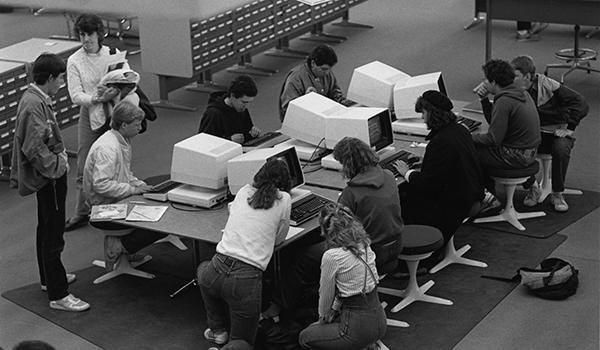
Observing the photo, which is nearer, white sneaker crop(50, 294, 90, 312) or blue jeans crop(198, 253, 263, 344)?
blue jeans crop(198, 253, 263, 344)

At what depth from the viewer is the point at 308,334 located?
4.06 m

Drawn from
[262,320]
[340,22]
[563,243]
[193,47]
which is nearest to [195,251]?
[262,320]

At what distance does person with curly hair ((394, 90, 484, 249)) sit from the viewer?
199 inches

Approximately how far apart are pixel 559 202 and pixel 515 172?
2.38 feet

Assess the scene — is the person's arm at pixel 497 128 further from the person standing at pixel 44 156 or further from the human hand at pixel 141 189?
the person standing at pixel 44 156

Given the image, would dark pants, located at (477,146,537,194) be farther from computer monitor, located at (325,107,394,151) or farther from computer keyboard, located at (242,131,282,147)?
computer keyboard, located at (242,131,282,147)

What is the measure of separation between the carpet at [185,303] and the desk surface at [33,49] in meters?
2.69

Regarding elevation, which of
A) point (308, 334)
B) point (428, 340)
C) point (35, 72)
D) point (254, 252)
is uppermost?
point (35, 72)

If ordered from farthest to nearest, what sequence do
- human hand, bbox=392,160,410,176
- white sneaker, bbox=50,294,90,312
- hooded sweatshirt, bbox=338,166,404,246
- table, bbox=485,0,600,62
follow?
table, bbox=485,0,600,62, human hand, bbox=392,160,410,176, white sneaker, bbox=50,294,90,312, hooded sweatshirt, bbox=338,166,404,246

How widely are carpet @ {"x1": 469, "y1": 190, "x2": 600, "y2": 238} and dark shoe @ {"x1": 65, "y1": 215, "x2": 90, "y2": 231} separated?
2.95m

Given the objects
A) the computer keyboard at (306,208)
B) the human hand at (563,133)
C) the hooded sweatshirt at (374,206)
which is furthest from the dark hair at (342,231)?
the human hand at (563,133)

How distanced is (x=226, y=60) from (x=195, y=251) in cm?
497

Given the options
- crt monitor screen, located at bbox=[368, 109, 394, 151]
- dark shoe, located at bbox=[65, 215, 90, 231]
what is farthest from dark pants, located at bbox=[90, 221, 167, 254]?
crt monitor screen, located at bbox=[368, 109, 394, 151]

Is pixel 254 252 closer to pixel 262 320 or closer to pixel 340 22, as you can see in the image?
pixel 262 320
